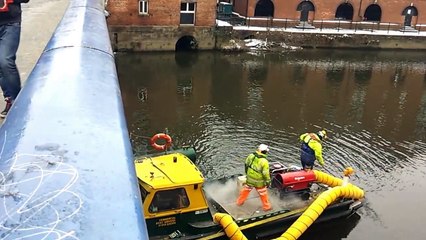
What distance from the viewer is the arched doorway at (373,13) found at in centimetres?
3878

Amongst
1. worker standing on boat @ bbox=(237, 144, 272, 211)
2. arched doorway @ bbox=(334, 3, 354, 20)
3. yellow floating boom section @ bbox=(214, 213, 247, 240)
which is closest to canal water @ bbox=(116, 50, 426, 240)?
worker standing on boat @ bbox=(237, 144, 272, 211)

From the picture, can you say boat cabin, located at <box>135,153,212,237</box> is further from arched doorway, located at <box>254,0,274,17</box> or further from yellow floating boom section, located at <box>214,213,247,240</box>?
arched doorway, located at <box>254,0,274,17</box>

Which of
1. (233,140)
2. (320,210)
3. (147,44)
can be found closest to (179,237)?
(320,210)

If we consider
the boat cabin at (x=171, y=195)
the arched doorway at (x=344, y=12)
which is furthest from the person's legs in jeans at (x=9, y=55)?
the arched doorway at (x=344, y=12)

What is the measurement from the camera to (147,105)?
2094cm

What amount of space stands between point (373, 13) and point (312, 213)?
107 ft

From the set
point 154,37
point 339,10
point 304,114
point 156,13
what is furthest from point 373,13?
point 304,114

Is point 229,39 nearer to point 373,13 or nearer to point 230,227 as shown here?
point 373,13

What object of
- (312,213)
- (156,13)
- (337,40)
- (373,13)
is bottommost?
(312,213)

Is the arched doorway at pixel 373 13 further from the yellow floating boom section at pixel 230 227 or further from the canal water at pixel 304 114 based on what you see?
the yellow floating boom section at pixel 230 227

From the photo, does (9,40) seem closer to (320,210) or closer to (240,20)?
→ (320,210)

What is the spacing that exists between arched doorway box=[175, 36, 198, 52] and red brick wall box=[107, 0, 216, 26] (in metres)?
1.42

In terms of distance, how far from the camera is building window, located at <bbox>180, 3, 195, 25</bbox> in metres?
30.9

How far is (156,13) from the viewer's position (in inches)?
1195
